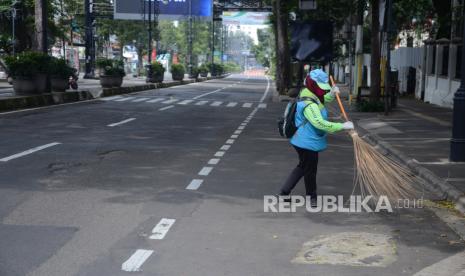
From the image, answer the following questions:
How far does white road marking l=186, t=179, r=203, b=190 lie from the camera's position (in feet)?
29.8

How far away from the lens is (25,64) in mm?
23703

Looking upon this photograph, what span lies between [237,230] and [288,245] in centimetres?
73

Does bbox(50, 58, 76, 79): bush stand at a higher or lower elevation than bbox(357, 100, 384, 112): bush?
higher

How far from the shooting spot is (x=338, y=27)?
4962cm

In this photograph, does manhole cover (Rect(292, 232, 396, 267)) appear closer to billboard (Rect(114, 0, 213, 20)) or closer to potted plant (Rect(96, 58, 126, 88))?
potted plant (Rect(96, 58, 126, 88))

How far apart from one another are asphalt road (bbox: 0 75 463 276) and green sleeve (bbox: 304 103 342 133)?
104cm

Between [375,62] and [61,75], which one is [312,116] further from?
[61,75]

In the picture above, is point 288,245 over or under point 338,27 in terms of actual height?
under

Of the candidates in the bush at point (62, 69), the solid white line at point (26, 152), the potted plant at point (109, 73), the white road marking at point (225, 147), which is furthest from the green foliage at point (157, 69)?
the solid white line at point (26, 152)

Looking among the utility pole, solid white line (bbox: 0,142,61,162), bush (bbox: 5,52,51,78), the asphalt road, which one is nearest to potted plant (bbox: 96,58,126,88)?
A: bush (bbox: 5,52,51,78)

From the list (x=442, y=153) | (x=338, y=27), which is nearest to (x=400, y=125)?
(x=442, y=153)

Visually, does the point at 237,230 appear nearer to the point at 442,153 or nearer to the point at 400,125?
the point at 442,153

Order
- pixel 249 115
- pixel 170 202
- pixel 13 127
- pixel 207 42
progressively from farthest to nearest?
pixel 207 42 < pixel 249 115 < pixel 13 127 < pixel 170 202

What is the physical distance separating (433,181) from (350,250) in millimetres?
4192
